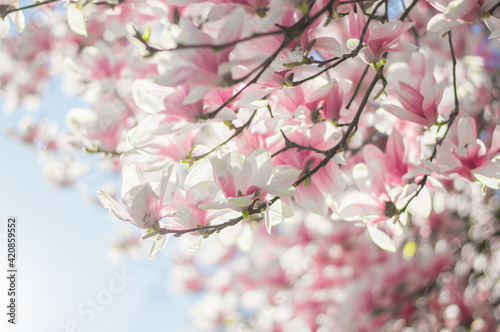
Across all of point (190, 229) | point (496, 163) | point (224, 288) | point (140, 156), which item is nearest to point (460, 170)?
point (496, 163)

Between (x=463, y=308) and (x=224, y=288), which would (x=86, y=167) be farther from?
(x=463, y=308)

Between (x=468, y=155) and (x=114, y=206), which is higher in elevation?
(x=468, y=155)

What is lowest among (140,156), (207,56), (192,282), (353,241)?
(192,282)

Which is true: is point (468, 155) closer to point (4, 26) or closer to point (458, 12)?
point (458, 12)

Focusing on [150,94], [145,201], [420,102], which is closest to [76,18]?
[150,94]

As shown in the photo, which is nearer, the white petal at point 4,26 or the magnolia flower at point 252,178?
the magnolia flower at point 252,178

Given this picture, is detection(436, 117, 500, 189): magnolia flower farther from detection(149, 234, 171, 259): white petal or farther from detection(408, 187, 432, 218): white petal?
detection(149, 234, 171, 259): white petal

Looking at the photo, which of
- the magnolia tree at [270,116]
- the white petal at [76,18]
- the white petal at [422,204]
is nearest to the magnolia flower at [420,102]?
the magnolia tree at [270,116]

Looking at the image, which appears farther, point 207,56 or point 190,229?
point 190,229

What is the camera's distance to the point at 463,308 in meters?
1.58

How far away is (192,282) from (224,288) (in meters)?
0.31

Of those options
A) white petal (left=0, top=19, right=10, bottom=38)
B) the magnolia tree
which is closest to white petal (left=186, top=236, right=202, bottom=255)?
the magnolia tree

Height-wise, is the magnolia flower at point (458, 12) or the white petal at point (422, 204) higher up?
the magnolia flower at point (458, 12)

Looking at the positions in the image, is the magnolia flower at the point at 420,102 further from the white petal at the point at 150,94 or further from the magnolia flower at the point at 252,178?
the white petal at the point at 150,94
